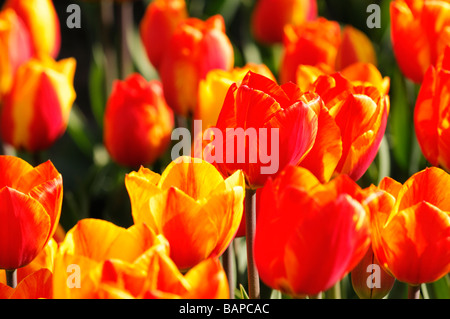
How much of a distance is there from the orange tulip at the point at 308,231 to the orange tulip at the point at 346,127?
4.3 inches

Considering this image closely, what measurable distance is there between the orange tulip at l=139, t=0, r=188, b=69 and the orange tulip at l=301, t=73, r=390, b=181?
646 mm

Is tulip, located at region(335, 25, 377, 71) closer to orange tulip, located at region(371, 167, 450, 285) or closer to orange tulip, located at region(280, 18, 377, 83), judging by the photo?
orange tulip, located at region(280, 18, 377, 83)

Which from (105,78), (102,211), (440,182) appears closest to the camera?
(440,182)

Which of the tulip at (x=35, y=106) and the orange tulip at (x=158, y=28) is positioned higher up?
the orange tulip at (x=158, y=28)

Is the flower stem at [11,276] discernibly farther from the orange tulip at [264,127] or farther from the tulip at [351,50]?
the tulip at [351,50]

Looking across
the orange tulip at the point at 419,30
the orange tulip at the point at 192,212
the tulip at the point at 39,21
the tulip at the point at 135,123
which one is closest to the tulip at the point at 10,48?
the tulip at the point at 39,21

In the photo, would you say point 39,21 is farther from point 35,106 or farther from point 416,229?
point 416,229

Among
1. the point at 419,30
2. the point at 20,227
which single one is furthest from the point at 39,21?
the point at 20,227

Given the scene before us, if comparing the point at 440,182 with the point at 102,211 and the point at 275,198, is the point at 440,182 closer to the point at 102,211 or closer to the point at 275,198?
the point at 275,198

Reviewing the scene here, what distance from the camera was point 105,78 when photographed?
153 centimetres

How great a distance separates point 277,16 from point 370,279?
2.75ft

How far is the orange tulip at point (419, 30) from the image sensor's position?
2.90 feet
